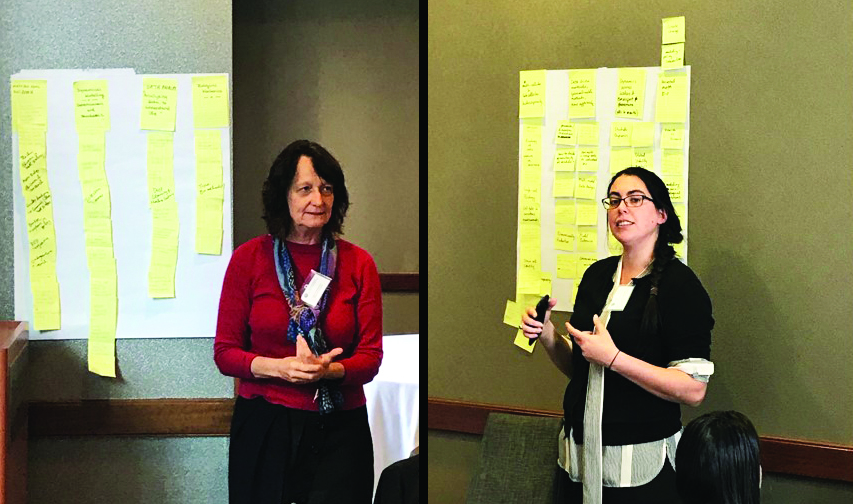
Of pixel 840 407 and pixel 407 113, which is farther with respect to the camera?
pixel 840 407

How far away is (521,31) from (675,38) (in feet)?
0.70

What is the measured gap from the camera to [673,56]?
3.13 ft

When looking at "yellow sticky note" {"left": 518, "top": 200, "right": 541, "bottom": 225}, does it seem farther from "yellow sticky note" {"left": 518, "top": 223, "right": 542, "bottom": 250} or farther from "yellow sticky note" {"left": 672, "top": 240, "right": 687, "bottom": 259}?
"yellow sticky note" {"left": 672, "top": 240, "right": 687, "bottom": 259}

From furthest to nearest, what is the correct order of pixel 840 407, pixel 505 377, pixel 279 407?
1. pixel 505 377
2. pixel 840 407
3. pixel 279 407

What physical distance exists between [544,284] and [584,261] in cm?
7

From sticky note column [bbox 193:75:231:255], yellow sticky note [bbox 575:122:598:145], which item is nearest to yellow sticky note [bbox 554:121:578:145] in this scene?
yellow sticky note [bbox 575:122:598:145]

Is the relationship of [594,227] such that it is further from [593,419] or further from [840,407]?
[840,407]

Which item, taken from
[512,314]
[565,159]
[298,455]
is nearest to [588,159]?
[565,159]

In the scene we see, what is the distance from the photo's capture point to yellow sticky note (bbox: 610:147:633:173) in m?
0.96

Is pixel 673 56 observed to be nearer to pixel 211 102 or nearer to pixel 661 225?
pixel 661 225

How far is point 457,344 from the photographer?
1.10 m

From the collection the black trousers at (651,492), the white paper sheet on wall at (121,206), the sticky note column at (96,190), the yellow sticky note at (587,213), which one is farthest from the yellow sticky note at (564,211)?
the sticky note column at (96,190)

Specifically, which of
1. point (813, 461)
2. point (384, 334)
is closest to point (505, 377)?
point (384, 334)

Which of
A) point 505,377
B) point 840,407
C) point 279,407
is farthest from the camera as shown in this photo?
point 505,377
